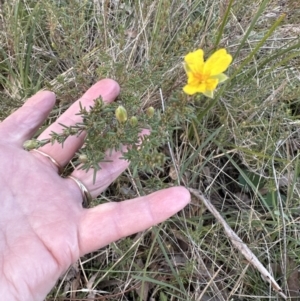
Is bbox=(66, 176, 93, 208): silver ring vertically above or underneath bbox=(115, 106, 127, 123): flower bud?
underneath

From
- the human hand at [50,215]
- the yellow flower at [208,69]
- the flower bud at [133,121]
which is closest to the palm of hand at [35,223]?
the human hand at [50,215]

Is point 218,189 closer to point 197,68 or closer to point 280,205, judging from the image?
point 280,205

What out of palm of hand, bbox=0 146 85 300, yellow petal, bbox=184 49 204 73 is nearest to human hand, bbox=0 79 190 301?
palm of hand, bbox=0 146 85 300

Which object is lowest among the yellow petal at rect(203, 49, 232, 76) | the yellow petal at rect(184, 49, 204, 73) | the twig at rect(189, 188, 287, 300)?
the twig at rect(189, 188, 287, 300)

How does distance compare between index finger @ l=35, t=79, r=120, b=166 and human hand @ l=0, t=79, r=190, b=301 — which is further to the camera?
index finger @ l=35, t=79, r=120, b=166

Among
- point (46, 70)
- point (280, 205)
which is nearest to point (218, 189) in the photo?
point (280, 205)

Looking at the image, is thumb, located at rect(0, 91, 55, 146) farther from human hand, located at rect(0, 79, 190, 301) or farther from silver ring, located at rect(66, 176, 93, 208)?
silver ring, located at rect(66, 176, 93, 208)
